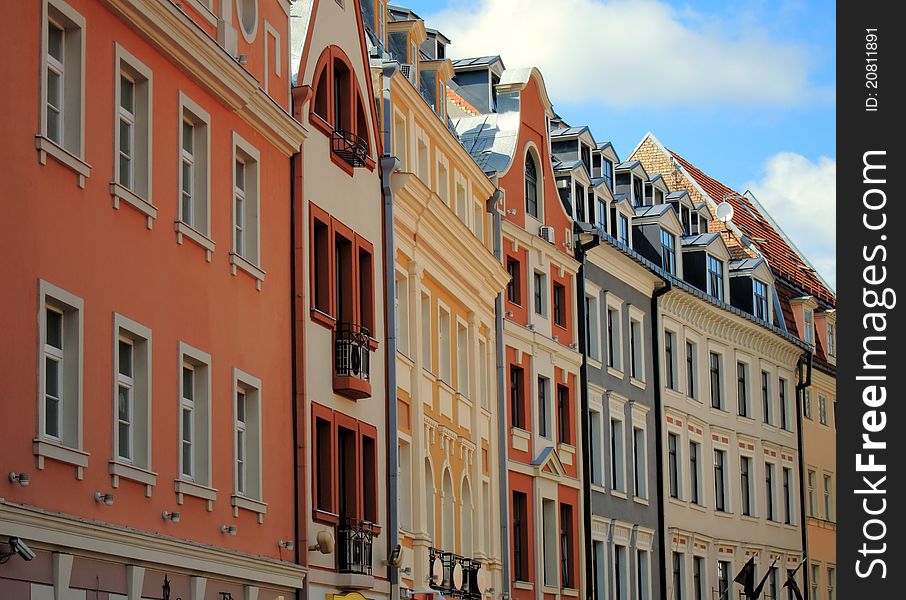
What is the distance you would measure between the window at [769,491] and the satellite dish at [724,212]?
865 centimetres

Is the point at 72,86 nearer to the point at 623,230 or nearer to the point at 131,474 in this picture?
the point at 131,474

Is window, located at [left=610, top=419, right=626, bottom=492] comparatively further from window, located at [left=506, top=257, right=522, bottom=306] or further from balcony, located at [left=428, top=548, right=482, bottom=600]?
balcony, located at [left=428, top=548, right=482, bottom=600]

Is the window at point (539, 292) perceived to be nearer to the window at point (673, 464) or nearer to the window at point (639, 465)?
the window at point (639, 465)

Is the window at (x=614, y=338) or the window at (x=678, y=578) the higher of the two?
the window at (x=614, y=338)

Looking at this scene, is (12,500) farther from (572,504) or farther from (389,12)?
(572,504)

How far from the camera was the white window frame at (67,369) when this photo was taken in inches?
796

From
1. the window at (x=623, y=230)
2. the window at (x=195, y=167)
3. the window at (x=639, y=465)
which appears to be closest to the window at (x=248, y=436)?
the window at (x=195, y=167)

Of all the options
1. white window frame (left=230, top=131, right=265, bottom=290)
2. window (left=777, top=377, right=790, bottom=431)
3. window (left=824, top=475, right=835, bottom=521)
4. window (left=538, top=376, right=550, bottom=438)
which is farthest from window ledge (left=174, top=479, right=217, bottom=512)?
window (left=824, top=475, right=835, bottom=521)

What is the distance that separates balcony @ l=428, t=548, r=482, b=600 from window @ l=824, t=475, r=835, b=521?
2818 cm

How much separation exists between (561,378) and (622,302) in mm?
5144

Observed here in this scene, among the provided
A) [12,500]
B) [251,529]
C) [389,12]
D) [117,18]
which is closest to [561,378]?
[389,12]

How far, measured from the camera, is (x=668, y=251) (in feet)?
181

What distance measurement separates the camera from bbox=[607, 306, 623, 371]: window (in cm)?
5009

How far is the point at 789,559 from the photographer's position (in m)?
60.0
